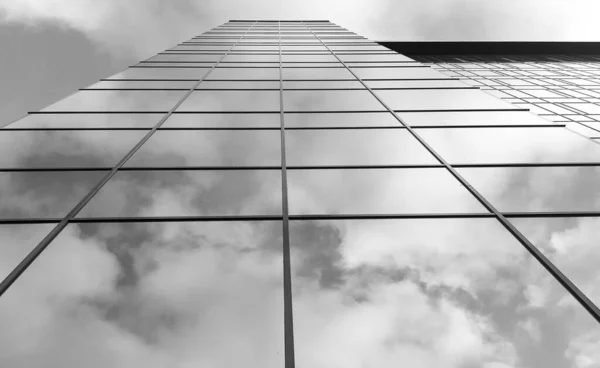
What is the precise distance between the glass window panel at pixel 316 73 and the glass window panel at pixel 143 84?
2856mm

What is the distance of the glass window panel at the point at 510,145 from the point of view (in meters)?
7.39

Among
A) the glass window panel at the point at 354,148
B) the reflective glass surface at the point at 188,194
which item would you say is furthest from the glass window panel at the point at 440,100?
the reflective glass surface at the point at 188,194

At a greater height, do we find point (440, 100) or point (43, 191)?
point (440, 100)

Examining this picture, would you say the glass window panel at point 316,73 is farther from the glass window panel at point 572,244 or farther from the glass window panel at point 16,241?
the glass window panel at point 16,241

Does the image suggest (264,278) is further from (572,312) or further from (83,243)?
(572,312)

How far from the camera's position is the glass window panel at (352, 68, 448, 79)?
41.0 feet

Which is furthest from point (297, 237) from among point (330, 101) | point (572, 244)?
point (330, 101)

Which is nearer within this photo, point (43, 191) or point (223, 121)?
point (43, 191)

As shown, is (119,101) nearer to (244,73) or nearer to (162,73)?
(162,73)

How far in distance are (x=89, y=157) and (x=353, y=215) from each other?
470 centimetres

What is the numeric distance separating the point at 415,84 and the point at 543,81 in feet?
77.2

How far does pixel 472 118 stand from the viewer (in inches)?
360

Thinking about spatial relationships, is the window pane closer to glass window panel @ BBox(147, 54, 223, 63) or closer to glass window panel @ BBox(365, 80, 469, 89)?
glass window panel @ BBox(365, 80, 469, 89)

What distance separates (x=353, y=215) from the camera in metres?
6.01
